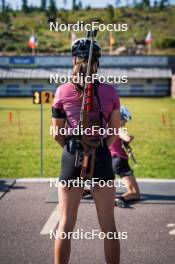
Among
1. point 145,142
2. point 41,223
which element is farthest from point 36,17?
point 41,223

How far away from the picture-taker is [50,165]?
11.6 metres

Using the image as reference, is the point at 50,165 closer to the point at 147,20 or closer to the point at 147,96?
the point at 147,96

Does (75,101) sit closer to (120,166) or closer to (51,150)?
(120,166)

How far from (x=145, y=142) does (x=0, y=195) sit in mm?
9577

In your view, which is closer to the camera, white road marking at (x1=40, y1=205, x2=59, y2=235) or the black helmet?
the black helmet

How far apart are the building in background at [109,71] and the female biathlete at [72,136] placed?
48.7m

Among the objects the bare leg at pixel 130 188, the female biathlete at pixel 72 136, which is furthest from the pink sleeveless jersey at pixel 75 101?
the bare leg at pixel 130 188

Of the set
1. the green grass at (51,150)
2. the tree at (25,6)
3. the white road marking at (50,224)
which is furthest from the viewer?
the tree at (25,6)

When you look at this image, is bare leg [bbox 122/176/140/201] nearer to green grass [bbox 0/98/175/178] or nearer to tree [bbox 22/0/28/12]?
green grass [bbox 0/98/175/178]

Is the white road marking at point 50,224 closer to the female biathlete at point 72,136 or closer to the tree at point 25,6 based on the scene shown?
the female biathlete at point 72,136

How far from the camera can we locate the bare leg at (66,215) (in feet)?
12.2

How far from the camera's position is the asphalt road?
16.0ft

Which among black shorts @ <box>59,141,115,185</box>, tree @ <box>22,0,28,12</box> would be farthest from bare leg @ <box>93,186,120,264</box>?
tree @ <box>22,0,28,12</box>

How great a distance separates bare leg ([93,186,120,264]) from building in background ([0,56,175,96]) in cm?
4879
